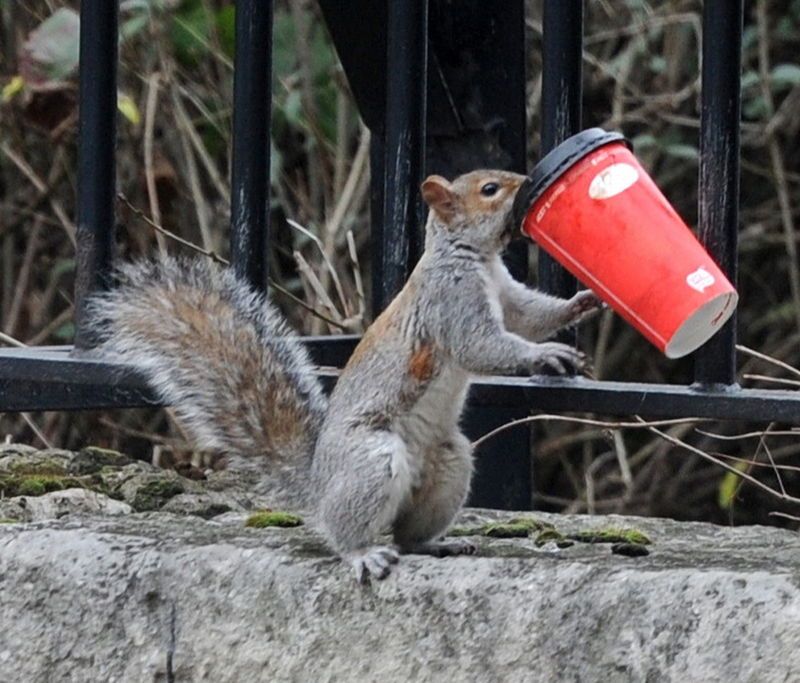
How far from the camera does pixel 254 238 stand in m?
2.66

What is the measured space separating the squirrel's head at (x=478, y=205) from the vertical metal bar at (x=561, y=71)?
0.34 metres

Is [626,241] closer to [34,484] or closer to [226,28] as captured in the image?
[34,484]

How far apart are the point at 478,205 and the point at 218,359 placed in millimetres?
542

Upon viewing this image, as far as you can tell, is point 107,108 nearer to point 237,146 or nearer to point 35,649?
point 237,146

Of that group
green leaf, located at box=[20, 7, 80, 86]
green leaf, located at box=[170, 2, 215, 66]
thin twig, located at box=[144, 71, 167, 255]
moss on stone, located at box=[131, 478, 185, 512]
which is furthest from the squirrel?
green leaf, located at box=[170, 2, 215, 66]

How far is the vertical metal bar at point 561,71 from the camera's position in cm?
242

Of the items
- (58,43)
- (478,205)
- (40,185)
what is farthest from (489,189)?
(40,185)

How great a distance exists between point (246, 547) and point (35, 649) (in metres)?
0.32

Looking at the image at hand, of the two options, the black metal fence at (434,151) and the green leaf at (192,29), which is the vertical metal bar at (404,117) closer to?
the black metal fence at (434,151)

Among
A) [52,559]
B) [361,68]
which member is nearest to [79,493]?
[52,559]

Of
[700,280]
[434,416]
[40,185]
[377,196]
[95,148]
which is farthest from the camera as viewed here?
[40,185]

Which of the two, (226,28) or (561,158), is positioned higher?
Answer: (226,28)

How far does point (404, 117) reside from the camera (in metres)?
2.53

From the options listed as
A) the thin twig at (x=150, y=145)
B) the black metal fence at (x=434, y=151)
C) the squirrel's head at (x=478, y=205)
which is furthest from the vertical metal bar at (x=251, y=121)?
the thin twig at (x=150, y=145)
